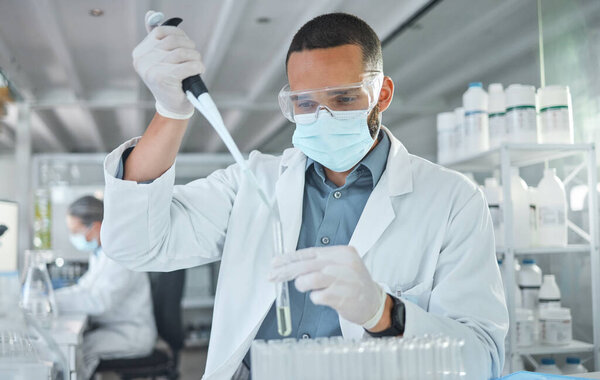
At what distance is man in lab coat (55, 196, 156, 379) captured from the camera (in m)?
3.34

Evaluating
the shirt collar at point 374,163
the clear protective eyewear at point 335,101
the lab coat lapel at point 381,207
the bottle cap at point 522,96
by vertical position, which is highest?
the bottle cap at point 522,96

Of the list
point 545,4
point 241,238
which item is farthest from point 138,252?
point 545,4

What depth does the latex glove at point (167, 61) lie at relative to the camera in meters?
0.99

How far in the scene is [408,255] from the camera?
125cm

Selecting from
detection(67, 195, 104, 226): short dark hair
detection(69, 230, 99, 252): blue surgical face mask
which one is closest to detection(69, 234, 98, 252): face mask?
detection(69, 230, 99, 252): blue surgical face mask

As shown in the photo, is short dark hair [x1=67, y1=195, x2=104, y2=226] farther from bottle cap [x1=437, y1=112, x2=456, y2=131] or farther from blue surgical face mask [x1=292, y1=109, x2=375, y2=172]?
blue surgical face mask [x1=292, y1=109, x2=375, y2=172]

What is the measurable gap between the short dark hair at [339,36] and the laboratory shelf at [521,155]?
1367 millimetres

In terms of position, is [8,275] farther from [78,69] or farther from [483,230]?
[78,69]

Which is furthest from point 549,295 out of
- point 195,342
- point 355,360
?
point 195,342

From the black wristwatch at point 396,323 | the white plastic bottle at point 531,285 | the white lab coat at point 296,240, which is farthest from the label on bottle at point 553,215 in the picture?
the black wristwatch at point 396,323

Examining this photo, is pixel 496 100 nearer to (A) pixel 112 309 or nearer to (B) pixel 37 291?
(B) pixel 37 291

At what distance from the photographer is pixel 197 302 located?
6.08 metres

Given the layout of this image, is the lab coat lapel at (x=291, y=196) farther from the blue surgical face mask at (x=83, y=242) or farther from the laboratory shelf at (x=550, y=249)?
the blue surgical face mask at (x=83, y=242)

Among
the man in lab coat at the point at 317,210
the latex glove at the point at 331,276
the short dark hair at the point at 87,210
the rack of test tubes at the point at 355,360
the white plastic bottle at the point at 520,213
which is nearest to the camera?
the rack of test tubes at the point at 355,360
